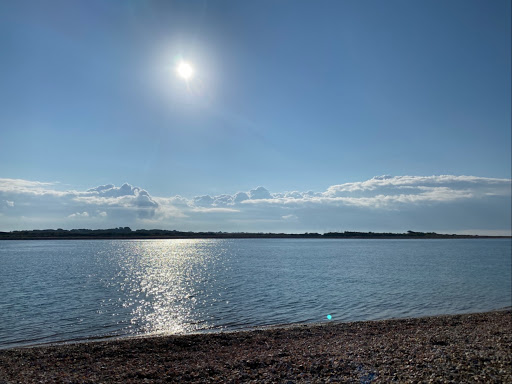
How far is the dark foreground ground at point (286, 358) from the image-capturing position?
42.8 feet

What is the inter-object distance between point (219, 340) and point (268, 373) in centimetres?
718

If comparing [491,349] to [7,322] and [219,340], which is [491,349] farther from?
[7,322]

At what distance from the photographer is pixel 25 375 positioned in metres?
13.7

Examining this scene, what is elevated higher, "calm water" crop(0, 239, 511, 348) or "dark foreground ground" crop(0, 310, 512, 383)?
"dark foreground ground" crop(0, 310, 512, 383)

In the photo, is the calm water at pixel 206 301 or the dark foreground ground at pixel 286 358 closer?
the dark foreground ground at pixel 286 358

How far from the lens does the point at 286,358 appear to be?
15.3m

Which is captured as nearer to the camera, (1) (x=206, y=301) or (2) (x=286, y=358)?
(2) (x=286, y=358)

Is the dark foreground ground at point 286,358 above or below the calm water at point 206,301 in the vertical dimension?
above

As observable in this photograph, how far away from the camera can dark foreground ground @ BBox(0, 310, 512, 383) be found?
1303 cm

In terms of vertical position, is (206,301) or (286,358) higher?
(286,358)

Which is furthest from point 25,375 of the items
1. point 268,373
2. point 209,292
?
Result: point 209,292

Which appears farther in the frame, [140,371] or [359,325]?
[359,325]

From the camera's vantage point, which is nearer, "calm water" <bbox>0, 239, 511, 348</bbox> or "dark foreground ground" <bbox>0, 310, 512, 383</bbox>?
"dark foreground ground" <bbox>0, 310, 512, 383</bbox>

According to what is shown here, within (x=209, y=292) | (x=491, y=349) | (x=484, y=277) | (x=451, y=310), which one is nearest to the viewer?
(x=491, y=349)
